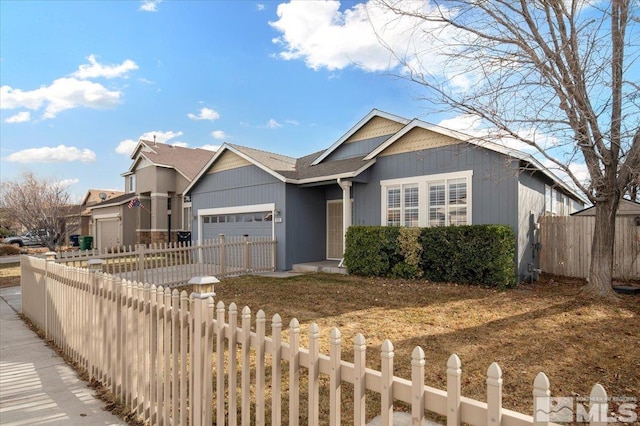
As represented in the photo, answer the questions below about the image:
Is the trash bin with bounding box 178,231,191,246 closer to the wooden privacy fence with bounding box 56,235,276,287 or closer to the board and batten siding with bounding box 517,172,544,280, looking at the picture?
the wooden privacy fence with bounding box 56,235,276,287

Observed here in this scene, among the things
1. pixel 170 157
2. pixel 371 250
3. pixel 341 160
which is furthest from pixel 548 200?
pixel 170 157

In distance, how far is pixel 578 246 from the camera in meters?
11.1

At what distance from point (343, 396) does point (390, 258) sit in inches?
295

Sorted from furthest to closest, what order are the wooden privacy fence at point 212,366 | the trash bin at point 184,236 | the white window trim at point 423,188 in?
the trash bin at point 184,236
the white window trim at point 423,188
the wooden privacy fence at point 212,366

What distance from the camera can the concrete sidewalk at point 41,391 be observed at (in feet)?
10.5

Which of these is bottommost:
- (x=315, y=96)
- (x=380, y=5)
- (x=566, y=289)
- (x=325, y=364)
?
(x=566, y=289)

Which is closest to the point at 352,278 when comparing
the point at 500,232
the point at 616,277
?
the point at 500,232

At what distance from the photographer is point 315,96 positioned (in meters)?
17.1

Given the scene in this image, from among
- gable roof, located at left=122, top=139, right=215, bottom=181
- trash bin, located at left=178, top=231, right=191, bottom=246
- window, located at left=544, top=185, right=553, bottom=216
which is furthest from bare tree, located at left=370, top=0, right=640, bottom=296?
gable roof, located at left=122, top=139, right=215, bottom=181

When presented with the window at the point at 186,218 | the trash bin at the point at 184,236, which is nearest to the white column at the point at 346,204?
the trash bin at the point at 184,236

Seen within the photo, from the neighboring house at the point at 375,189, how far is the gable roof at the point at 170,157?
7.66m

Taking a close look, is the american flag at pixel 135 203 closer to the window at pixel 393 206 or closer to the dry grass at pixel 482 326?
the dry grass at pixel 482 326

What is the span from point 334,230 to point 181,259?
5.84 metres

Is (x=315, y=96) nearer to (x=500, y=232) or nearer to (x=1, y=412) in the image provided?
(x=500, y=232)
